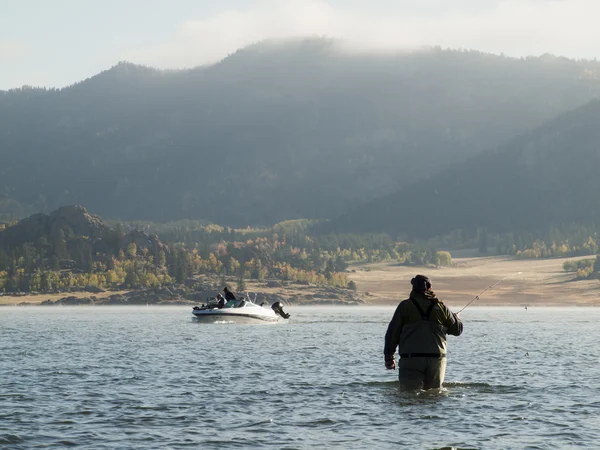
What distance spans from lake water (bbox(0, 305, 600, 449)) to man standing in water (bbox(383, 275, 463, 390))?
1.79 m

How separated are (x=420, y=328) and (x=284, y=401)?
22.2 ft

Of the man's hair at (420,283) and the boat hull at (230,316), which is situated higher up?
the man's hair at (420,283)

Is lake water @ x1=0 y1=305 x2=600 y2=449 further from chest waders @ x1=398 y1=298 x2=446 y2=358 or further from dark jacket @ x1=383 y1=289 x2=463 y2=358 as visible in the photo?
dark jacket @ x1=383 y1=289 x2=463 y2=358

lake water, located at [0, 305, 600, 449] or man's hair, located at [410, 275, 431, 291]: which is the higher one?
man's hair, located at [410, 275, 431, 291]

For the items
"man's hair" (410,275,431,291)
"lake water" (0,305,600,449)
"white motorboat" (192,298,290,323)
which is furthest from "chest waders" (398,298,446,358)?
"white motorboat" (192,298,290,323)

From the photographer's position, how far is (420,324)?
32469mm

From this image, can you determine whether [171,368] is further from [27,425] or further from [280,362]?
[27,425]

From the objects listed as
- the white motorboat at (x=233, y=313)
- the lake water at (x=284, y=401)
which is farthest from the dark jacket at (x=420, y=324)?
the white motorboat at (x=233, y=313)

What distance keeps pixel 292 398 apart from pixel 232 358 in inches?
835

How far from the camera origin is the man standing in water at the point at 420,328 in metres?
32.3

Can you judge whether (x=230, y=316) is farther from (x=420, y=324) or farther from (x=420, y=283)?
(x=420, y=283)

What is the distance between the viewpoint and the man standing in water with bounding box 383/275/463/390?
1273 inches

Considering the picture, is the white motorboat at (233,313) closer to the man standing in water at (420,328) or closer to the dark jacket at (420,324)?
the man standing in water at (420,328)

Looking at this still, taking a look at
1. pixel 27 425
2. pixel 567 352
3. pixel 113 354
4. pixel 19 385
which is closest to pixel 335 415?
pixel 27 425
